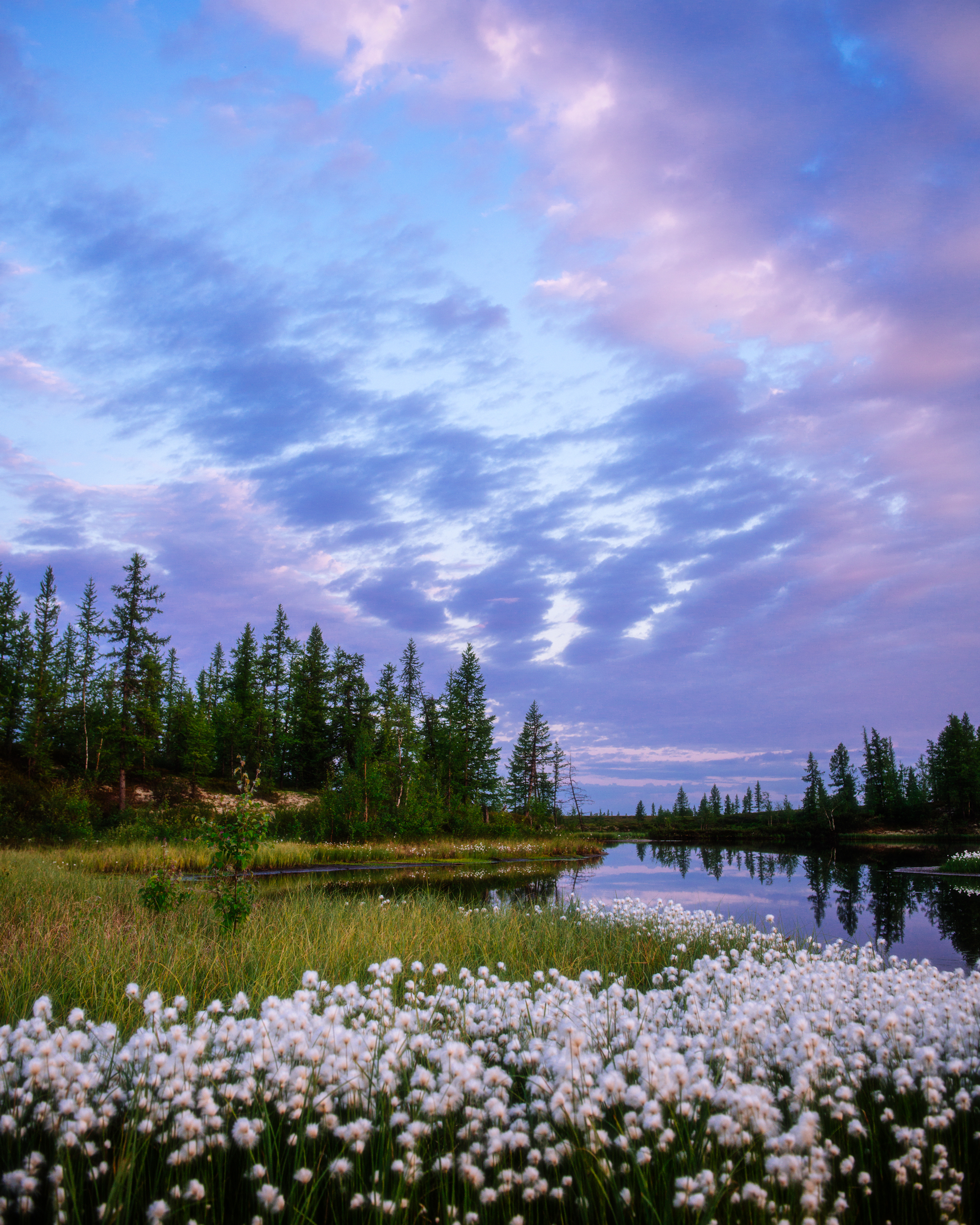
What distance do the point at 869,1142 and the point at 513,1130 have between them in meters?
2.00

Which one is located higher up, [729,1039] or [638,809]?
[729,1039]

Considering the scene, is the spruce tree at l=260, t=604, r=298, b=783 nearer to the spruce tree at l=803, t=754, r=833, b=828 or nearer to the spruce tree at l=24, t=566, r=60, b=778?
the spruce tree at l=24, t=566, r=60, b=778

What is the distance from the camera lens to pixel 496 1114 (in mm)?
2949

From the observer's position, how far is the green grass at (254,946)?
20.2ft

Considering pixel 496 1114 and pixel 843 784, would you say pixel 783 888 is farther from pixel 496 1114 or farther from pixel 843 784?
pixel 843 784

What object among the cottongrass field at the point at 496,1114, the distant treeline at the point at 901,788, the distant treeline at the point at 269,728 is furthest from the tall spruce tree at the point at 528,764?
the cottongrass field at the point at 496,1114

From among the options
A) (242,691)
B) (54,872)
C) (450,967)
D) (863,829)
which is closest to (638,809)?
(863,829)

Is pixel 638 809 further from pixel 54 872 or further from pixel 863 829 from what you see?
pixel 54 872

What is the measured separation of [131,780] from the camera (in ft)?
162

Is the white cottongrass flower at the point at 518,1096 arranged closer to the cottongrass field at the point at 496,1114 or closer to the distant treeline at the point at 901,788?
the cottongrass field at the point at 496,1114

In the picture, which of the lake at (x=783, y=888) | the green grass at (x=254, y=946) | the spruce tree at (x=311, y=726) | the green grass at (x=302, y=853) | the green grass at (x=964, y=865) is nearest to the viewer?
the green grass at (x=254, y=946)

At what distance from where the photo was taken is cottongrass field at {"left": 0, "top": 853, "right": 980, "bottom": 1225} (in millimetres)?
2820

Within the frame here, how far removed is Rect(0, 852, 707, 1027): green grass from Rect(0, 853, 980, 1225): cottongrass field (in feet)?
4.23

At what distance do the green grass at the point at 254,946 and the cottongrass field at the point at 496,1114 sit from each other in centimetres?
129
